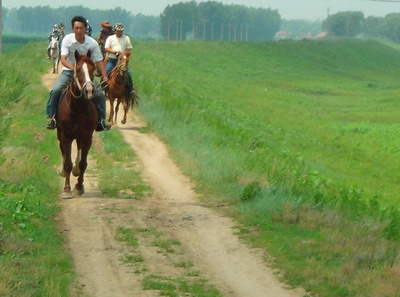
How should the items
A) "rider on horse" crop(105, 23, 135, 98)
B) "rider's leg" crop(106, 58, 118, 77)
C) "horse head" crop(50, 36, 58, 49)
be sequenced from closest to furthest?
"rider on horse" crop(105, 23, 135, 98)
"rider's leg" crop(106, 58, 118, 77)
"horse head" crop(50, 36, 58, 49)

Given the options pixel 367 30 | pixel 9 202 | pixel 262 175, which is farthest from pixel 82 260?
pixel 367 30

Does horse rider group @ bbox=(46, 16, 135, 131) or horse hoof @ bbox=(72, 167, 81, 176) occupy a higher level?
horse rider group @ bbox=(46, 16, 135, 131)

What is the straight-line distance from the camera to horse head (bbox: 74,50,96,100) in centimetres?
1241

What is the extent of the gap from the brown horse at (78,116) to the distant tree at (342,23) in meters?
160

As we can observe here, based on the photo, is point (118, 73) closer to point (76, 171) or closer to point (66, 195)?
point (76, 171)

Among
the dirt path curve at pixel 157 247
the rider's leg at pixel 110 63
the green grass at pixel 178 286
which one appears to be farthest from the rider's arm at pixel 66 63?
the rider's leg at pixel 110 63

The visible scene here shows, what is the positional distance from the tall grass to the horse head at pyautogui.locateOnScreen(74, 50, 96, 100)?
147 cm

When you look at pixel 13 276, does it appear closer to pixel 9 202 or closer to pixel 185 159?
pixel 9 202

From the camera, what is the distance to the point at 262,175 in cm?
1531

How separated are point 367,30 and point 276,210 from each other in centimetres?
18558

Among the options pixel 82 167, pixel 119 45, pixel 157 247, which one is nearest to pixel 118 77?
pixel 119 45

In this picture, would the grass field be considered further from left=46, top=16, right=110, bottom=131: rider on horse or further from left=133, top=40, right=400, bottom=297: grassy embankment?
left=46, top=16, right=110, bottom=131: rider on horse

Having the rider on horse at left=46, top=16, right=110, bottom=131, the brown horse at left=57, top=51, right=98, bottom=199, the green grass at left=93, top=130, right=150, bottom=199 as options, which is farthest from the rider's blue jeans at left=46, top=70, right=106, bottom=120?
the green grass at left=93, top=130, right=150, bottom=199

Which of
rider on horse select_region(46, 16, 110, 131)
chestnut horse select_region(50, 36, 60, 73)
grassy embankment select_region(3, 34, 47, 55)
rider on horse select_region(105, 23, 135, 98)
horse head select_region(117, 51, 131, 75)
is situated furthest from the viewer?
grassy embankment select_region(3, 34, 47, 55)
